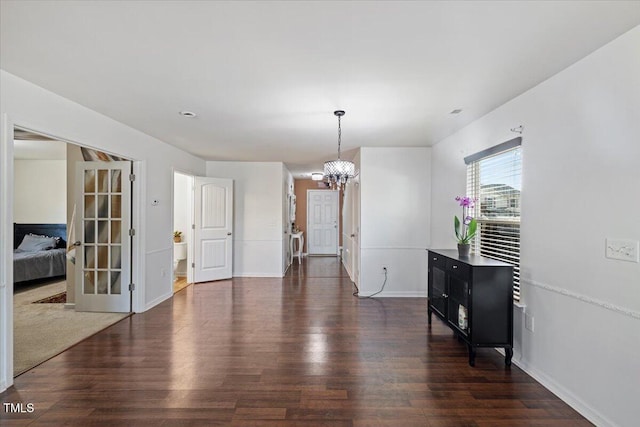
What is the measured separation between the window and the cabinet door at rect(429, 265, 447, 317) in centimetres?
52

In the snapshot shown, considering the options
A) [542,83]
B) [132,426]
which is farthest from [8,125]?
[542,83]

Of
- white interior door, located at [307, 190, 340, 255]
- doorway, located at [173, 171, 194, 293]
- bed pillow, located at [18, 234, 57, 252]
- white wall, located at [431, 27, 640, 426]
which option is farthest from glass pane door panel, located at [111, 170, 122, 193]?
white interior door, located at [307, 190, 340, 255]

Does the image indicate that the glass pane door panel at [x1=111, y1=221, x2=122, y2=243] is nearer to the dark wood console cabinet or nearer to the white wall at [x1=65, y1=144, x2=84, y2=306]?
the white wall at [x1=65, y1=144, x2=84, y2=306]

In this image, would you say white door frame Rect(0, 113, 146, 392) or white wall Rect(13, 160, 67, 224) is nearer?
white door frame Rect(0, 113, 146, 392)

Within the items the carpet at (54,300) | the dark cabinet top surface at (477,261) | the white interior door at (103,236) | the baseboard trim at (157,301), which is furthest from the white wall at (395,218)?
the carpet at (54,300)

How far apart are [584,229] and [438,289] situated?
165 cm

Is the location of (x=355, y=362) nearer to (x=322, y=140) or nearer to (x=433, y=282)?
(x=433, y=282)

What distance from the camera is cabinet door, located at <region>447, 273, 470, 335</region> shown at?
272cm

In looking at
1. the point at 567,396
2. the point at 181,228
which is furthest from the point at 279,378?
the point at 181,228

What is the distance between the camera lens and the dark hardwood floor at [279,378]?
6.50 ft

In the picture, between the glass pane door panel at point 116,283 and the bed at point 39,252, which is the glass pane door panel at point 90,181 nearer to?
the glass pane door panel at point 116,283

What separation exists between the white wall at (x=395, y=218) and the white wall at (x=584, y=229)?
212cm

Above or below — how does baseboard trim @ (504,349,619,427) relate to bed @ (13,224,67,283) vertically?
below

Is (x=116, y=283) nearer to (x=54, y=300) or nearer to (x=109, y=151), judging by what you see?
(x=54, y=300)
